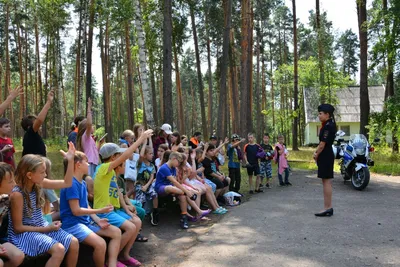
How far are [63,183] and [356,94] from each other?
136 feet

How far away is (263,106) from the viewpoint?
44281 mm

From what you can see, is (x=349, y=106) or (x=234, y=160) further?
(x=349, y=106)

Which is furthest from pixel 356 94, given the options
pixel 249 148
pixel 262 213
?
pixel 262 213

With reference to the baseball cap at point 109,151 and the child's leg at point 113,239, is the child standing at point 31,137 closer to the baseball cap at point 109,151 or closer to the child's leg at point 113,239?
the baseball cap at point 109,151

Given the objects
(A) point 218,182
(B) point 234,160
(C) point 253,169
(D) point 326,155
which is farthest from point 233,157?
(D) point 326,155

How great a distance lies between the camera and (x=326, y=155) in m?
6.95

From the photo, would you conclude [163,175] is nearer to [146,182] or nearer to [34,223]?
[146,182]

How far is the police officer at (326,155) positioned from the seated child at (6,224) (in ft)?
17.4

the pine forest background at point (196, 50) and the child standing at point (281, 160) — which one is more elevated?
the pine forest background at point (196, 50)

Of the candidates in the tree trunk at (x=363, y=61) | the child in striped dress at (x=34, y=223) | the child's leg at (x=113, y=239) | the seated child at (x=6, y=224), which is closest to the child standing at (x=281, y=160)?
the tree trunk at (x=363, y=61)

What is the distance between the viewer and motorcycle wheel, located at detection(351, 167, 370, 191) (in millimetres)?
9355

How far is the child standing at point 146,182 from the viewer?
6.72 metres

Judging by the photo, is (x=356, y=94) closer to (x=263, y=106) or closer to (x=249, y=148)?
(x=263, y=106)

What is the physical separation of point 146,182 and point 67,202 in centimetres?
288
